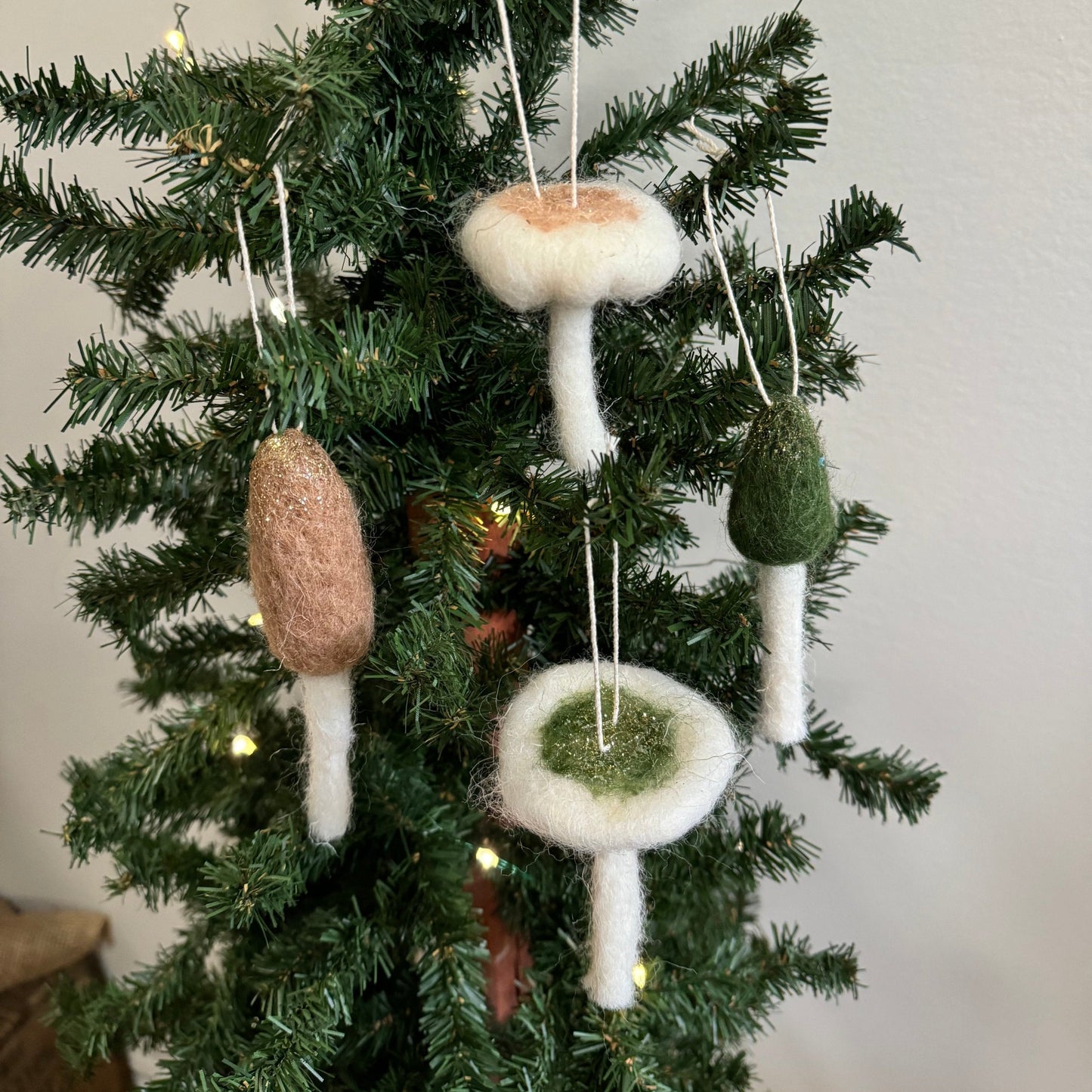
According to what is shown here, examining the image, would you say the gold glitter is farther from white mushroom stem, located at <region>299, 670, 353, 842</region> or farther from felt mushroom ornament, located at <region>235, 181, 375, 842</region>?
white mushroom stem, located at <region>299, 670, 353, 842</region>

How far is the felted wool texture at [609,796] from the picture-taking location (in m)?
0.39

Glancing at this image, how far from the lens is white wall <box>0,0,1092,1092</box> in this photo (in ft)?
1.80

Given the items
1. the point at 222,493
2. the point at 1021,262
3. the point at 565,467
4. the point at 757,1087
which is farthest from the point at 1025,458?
the point at 757,1087

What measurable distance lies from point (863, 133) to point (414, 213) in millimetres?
315

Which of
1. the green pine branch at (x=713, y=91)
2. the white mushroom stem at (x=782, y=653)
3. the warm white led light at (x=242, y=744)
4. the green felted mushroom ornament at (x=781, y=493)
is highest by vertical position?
the green pine branch at (x=713, y=91)

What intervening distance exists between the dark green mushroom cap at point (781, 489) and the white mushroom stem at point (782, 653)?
0.03m

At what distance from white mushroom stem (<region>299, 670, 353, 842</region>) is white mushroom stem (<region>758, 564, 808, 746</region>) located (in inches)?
7.7

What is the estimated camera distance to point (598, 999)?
1.48ft

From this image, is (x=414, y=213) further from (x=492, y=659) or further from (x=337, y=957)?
(x=337, y=957)

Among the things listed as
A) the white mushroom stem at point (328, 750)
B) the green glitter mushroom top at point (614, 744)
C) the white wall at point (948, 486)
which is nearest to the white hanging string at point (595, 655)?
the green glitter mushroom top at point (614, 744)

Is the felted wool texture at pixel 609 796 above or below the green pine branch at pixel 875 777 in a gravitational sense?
below

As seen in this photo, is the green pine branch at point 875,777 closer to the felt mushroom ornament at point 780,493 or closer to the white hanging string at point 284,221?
the felt mushroom ornament at point 780,493

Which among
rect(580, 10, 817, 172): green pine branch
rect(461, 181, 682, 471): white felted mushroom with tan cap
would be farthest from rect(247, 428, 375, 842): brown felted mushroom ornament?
rect(580, 10, 817, 172): green pine branch

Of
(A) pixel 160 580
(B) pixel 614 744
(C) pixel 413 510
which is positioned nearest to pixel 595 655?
(B) pixel 614 744
